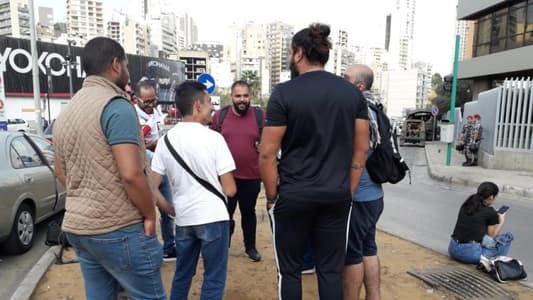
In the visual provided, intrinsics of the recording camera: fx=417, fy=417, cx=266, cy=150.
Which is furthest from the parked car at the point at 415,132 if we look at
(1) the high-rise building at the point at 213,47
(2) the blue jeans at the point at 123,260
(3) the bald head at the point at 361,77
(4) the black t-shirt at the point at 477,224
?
(1) the high-rise building at the point at 213,47

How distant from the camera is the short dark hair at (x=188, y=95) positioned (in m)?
2.78

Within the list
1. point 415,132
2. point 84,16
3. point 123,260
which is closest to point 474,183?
point 123,260

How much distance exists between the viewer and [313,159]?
240cm

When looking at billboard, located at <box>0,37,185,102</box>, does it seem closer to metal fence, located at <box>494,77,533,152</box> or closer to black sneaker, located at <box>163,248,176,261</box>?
metal fence, located at <box>494,77,533,152</box>

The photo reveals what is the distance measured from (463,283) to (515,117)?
381 inches

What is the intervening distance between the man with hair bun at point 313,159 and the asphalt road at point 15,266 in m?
3.01

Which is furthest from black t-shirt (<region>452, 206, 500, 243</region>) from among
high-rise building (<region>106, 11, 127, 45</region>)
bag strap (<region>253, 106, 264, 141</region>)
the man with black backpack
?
high-rise building (<region>106, 11, 127, 45</region>)

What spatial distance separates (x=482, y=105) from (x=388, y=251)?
39.1 feet

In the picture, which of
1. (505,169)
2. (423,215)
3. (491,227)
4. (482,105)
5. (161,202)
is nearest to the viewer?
(161,202)

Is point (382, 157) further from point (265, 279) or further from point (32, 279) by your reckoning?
point (32, 279)

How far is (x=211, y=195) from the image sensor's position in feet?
8.96

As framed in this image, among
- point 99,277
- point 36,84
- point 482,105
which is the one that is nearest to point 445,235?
point 99,277

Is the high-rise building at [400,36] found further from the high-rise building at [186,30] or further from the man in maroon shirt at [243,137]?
the man in maroon shirt at [243,137]

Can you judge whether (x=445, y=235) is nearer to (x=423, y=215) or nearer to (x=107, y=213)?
(x=423, y=215)
